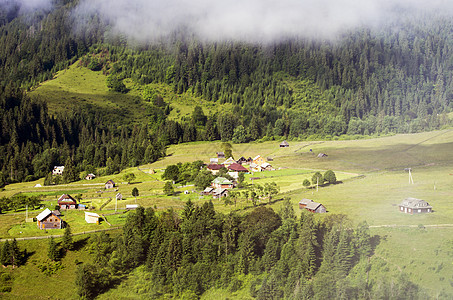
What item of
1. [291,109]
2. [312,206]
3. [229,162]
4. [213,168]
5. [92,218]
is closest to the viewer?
[312,206]

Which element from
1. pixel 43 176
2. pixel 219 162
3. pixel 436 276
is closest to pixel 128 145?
pixel 43 176

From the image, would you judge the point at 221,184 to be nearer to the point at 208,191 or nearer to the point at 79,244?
the point at 208,191

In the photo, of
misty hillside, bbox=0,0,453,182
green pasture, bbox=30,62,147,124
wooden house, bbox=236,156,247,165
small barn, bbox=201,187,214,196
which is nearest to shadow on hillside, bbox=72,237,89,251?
small barn, bbox=201,187,214,196

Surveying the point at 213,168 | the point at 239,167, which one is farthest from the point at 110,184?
the point at 239,167

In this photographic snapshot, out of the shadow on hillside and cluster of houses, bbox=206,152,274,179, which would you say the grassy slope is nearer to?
cluster of houses, bbox=206,152,274,179

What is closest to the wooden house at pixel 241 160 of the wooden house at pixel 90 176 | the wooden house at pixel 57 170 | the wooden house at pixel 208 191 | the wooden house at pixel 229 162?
the wooden house at pixel 229 162

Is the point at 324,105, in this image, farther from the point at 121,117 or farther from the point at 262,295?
the point at 262,295
